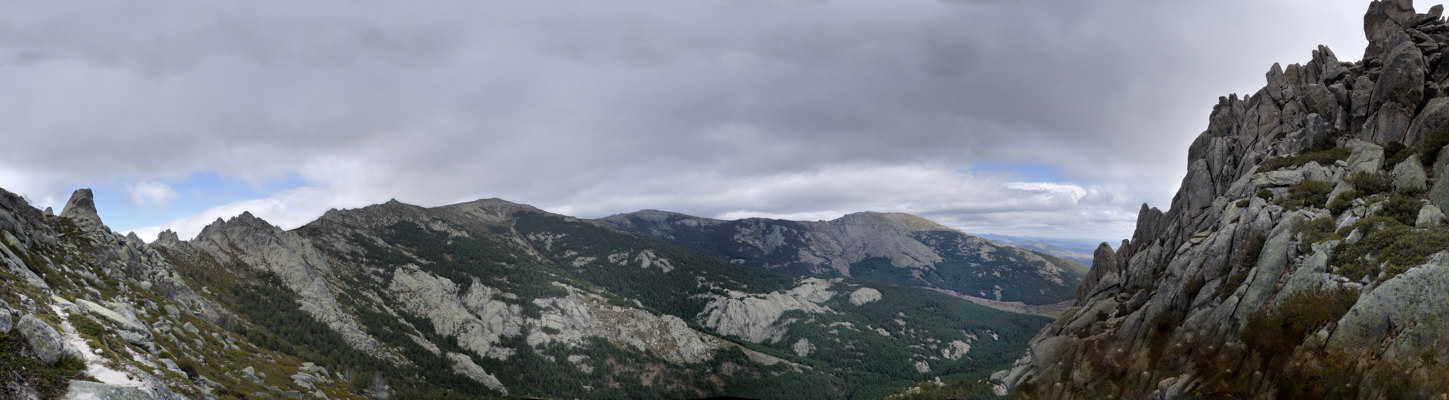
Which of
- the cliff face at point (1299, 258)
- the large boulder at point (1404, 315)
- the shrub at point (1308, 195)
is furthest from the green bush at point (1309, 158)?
the large boulder at point (1404, 315)

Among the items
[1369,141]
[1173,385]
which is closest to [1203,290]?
[1173,385]

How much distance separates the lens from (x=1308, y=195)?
141 ft

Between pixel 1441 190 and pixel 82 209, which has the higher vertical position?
pixel 82 209

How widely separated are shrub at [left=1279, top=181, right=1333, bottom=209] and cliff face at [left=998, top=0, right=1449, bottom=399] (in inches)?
5.1

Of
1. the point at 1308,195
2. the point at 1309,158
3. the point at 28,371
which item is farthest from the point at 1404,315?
the point at 28,371

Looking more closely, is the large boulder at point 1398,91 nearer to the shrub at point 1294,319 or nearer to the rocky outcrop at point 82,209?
the shrub at point 1294,319

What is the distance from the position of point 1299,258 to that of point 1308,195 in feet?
41.0

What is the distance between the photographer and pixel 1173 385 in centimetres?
3694

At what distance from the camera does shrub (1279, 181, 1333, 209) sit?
138 ft

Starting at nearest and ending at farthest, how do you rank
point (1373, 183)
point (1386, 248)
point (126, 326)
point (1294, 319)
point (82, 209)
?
point (1386, 248)
point (1294, 319)
point (1373, 183)
point (126, 326)
point (82, 209)

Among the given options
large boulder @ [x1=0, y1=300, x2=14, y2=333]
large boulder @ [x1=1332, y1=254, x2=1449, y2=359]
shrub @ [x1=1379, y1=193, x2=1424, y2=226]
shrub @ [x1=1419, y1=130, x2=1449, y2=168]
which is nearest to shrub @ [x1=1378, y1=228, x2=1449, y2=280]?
large boulder @ [x1=1332, y1=254, x2=1449, y2=359]

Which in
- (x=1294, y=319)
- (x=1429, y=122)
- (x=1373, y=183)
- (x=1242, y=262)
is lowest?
(x=1294, y=319)

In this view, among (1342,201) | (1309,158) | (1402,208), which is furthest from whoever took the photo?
(1309,158)

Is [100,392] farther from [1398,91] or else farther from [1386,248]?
[1398,91]
